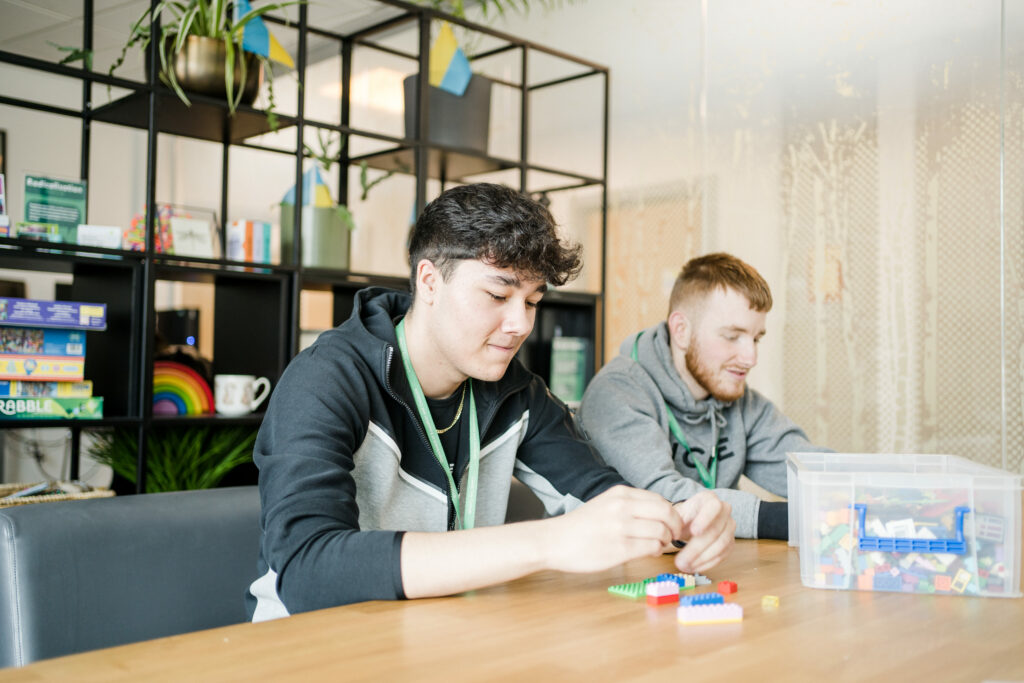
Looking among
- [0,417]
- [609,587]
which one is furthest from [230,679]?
[0,417]

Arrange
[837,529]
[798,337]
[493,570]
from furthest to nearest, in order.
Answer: [798,337] < [837,529] < [493,570]

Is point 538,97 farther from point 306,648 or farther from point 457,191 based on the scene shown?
point 306,648

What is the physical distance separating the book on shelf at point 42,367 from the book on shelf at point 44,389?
15 mm

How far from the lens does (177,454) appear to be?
236 centimetres

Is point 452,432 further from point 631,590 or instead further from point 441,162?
point 441,162

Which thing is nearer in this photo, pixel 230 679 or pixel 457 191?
pixel 230 679

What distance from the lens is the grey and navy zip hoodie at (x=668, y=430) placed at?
1659 millimetres

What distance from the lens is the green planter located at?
2629 millimetres

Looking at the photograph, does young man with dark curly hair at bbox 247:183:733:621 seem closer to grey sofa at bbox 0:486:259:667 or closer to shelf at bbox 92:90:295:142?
grey sofa at bbox 0:486:259:667

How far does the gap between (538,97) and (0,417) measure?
9.09 feet

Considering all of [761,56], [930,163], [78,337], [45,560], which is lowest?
[45,560]

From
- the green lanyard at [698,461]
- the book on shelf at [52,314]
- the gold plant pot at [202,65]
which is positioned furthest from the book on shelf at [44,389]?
the green lanyard at [698,461]

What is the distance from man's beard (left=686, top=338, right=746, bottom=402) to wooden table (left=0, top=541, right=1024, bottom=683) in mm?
898

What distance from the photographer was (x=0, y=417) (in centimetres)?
202
